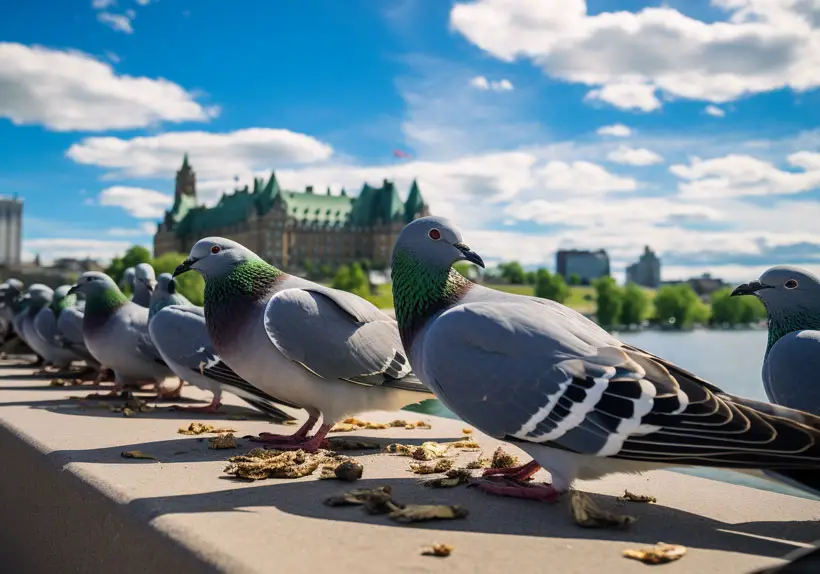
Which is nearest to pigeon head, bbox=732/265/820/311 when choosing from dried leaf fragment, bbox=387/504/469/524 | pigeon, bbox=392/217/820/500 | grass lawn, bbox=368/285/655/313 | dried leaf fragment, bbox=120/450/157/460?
pigeon, bbox=392/217/820/500

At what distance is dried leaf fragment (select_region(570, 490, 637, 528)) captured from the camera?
269 cm

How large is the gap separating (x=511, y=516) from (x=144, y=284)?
20.0ft

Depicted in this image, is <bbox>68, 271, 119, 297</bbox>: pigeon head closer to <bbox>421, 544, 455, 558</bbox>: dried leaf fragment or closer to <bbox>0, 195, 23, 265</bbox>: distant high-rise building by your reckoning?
<bbox>421, 544, 455, 558</bbox>: dried leaf fragment

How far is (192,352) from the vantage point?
18.9 feet

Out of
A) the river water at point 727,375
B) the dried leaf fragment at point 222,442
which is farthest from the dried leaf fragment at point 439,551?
the river water at point 727,375

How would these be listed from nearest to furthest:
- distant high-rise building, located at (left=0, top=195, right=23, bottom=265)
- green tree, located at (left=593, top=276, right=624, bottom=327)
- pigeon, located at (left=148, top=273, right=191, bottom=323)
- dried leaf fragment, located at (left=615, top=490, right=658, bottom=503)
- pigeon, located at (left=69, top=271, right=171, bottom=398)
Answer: dried leaf fragment, located at (left=615, top=490, right=658, bottom=503), pigeon, located at (left=148, top=273, right=191, bottom=323), pigeon, located at (left=69, top=271, right=171, bottom=398), green tree, located at (left=593, top=276, right=624, bottom=327), distant high-rise building, located at (left=0, top=195, right=23, bottom=265)

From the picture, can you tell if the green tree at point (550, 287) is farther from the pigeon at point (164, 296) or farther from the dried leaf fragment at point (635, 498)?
the dried leaf fragment at point (635, 498)

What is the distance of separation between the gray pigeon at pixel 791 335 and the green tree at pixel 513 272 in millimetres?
108630

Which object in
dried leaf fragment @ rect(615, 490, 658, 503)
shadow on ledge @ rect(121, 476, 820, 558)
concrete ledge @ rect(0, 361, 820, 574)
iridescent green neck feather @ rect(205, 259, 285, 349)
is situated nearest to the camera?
concrete ledge @ rect(0, 361, 820, 574)

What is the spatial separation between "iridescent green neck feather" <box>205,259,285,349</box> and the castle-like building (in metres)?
108

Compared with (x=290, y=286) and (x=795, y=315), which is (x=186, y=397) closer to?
(x=290, y=286)

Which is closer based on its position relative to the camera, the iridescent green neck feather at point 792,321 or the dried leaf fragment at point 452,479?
the dried leaf fragment at point 452,479

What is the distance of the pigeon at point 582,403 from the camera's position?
2604mm

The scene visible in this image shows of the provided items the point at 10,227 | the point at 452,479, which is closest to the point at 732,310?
the point at 452,479
